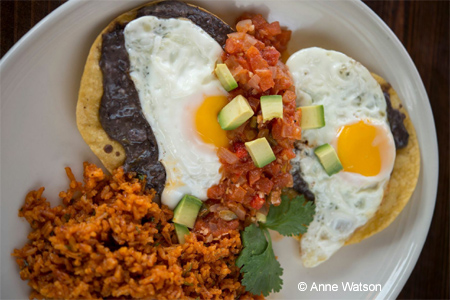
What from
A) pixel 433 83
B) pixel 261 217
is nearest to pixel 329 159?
pixel 261 217

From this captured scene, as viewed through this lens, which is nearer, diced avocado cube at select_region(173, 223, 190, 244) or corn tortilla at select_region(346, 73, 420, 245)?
diced avocado cube at select_region(173, 223, 190, 244)

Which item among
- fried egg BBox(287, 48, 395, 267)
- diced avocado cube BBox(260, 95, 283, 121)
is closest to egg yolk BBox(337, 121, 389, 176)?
fried egg BBox(287, 48, 395, 267)

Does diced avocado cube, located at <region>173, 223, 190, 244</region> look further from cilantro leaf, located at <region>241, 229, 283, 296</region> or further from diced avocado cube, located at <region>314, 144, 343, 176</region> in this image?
diced avocado cube, located at <region>314, 144, 343, 176</region>

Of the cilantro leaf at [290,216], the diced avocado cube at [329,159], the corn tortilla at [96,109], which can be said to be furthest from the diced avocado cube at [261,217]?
the corn tortilla at [96,109]

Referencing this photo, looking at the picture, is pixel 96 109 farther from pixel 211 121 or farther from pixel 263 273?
pixel 263 273

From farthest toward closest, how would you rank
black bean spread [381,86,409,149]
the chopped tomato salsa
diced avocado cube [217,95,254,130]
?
black bean spread [381,86,409,149] → the chopped tomato salsa → diced avocado cube [217,95,254,130]

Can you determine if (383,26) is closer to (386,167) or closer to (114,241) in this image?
(386,167)

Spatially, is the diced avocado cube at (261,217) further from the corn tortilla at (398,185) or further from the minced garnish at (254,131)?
the corn tortilla at (398,185)
